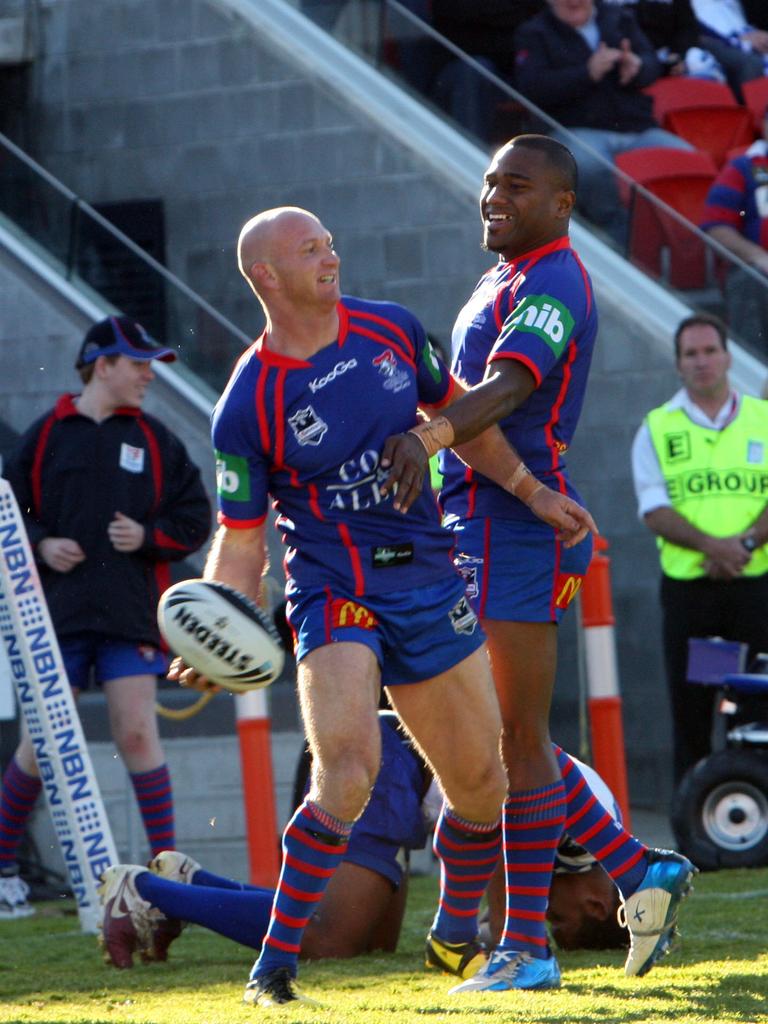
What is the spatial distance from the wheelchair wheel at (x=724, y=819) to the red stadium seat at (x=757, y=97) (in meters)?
5.72

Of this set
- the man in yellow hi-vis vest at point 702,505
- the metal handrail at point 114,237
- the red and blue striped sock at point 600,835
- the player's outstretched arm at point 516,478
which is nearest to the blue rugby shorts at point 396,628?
the player's outstretched arm at point 516,478

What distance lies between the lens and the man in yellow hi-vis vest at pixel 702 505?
9.16 m

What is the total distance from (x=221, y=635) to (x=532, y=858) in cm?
109

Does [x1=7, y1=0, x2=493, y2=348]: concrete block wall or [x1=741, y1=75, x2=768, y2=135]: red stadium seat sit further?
[x1=741, y1=75, x2=768, y2=135]: red stadium seat

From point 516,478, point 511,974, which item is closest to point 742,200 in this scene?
point 516,478

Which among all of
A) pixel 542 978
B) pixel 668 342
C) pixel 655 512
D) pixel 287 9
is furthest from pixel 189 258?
pixel 542 978

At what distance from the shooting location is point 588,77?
39.0 feet

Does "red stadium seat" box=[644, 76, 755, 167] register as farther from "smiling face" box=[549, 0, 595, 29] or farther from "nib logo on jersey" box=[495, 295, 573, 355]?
"nib logo on jersey" box=[495, 295, 573, 355]

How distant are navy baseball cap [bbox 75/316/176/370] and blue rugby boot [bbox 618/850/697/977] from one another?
3.37 m

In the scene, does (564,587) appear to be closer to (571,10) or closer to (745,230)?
(745,230)

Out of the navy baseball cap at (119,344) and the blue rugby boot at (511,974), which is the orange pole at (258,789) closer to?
the navy baseball cap at (119,344)

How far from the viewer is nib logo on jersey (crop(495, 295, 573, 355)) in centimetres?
531

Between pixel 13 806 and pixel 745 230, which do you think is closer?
pixel 13 806

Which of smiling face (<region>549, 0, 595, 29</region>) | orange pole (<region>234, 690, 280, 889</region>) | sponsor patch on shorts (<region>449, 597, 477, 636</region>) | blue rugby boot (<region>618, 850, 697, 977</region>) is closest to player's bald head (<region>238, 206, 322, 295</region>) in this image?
sponsor patch on shorts (<region>449, 597, 477, 636</region>)
